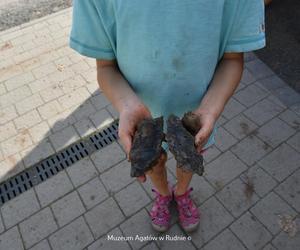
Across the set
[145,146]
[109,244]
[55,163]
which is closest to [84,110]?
[55,163]

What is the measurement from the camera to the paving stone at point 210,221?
277 cm

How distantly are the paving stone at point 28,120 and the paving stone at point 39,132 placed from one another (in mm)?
79

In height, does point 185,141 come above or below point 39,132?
above

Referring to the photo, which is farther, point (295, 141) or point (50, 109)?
point (50, 109)

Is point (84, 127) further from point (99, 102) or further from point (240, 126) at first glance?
point (240, 126)

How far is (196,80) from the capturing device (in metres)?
1.73

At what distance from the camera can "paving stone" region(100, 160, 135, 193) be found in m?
3.19

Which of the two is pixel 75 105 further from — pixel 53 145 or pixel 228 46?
pixel 228 46

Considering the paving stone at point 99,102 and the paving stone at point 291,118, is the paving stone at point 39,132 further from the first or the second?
the paving stone at point 291,118

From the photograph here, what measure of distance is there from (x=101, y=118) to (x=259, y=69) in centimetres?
212

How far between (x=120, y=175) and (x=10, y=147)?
52.6 inches

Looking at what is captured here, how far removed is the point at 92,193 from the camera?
3.16 meters

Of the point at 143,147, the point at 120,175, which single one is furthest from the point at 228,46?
the point at 120,175

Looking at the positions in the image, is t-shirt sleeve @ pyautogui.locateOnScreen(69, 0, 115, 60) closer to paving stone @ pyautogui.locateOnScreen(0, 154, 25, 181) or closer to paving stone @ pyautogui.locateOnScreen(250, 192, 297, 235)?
paving stone @ pyautogui.locateOnScreen(250, 192, 297, 235)
